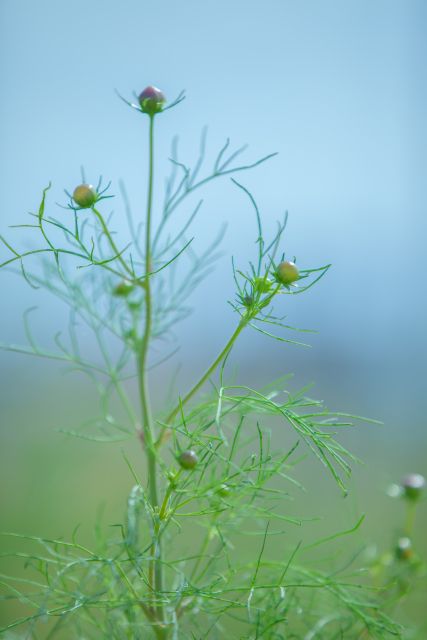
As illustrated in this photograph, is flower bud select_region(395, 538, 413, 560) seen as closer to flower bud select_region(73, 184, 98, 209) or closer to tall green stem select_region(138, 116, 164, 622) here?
tall green stem select_region(138, 116, 164, 622)

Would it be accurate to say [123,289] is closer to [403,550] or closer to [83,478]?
[403,550]

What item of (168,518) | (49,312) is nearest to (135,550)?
(168,518)

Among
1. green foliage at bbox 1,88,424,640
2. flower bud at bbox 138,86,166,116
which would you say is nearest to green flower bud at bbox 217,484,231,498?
green foliage at bbox 1,88,424,640

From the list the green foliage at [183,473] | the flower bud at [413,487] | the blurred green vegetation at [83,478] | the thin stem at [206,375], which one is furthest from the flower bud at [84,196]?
the blurred green vegetation at [83,478]

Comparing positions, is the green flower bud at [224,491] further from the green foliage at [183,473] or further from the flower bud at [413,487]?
the flower bud at [413,487]

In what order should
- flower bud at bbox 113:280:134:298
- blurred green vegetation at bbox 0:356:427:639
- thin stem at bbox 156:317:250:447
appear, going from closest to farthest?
1. thin stem at bbox 156:317:250:447
2. flower bud at bbox 113:280:134:298
3. blurred green vegetation at bbox 0:356:427:639

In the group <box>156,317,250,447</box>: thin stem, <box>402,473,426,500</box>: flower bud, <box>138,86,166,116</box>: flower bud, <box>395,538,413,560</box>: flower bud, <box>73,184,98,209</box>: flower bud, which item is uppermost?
<box>138,86,166,116</box>: flower bud

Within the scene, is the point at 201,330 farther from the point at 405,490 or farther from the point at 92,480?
the point at 405,490
